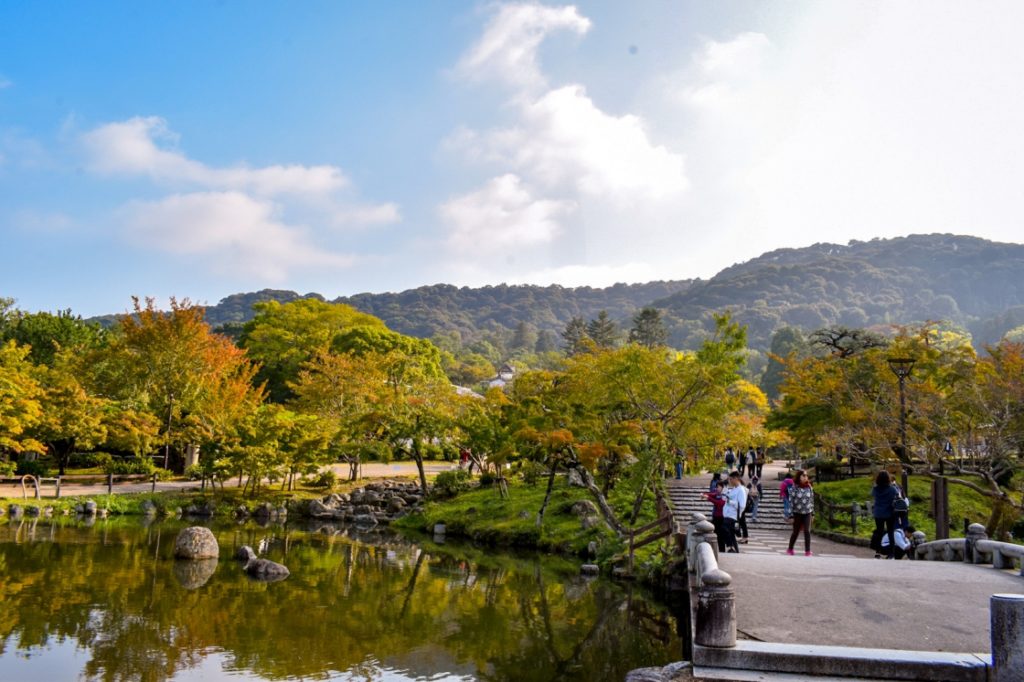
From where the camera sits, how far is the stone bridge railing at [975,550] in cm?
1070

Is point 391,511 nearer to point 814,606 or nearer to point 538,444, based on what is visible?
point 538,444

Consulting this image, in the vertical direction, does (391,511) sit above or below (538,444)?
below

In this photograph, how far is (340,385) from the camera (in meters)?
35.0

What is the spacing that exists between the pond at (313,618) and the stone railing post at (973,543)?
511 centimetres

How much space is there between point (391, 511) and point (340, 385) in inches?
381

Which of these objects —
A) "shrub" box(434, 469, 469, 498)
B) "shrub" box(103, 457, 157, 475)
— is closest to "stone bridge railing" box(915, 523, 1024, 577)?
"shrub" box(434, 469, 469, 498)

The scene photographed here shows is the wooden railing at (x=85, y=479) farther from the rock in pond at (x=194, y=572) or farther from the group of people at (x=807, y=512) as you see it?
the group of people at (x=807, y=512)

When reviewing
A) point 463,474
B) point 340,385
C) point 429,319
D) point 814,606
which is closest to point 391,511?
point 463,474

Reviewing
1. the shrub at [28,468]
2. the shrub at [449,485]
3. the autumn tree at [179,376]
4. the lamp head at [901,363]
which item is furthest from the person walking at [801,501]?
the shrub at [28,468]

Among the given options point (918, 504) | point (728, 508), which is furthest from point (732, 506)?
point (918, 504)

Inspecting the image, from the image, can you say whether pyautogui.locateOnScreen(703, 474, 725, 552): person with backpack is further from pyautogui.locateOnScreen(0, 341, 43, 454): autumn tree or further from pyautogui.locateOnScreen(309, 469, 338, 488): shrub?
pyautogui.locateOnScreen(0, 341, 43, 454): autumn tree

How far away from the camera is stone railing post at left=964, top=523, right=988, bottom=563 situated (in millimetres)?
11602

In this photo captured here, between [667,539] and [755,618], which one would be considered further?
[667,539]

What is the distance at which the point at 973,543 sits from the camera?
1161cm
